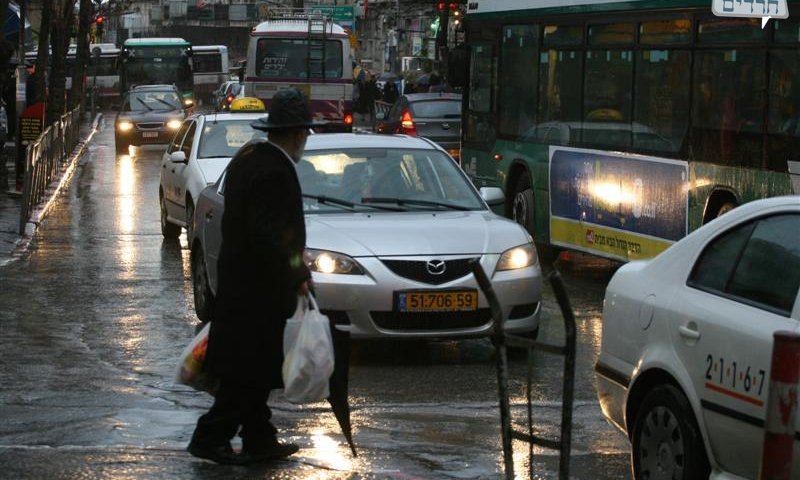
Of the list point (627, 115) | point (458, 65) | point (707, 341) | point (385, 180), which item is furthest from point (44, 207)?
point (707, 341)

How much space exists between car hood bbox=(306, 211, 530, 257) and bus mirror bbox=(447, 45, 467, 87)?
854 cm

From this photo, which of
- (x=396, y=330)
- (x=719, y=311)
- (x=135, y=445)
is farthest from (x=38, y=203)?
(x=719, y=311)

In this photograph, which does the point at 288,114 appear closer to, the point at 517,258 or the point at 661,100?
the point at 517,258

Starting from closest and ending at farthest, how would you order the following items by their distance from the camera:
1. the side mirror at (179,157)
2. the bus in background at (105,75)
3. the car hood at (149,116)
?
the side mirror at (179,157), the car hood at (149,116), the bus in background at (105,75)

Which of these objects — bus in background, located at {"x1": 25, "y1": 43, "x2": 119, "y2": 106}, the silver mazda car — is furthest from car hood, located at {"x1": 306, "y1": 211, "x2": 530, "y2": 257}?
bus in background, located at {"x1": 25, "y1": 43, "x2": 119, "y2": 106}

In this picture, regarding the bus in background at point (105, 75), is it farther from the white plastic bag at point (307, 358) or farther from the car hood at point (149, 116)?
the white plastic bag at point (307, 358)

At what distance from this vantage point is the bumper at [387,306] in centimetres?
1000

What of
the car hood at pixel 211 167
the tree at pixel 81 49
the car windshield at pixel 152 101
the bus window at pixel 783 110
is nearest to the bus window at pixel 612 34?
the bus window at pixel 783 110

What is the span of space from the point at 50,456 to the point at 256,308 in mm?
1271

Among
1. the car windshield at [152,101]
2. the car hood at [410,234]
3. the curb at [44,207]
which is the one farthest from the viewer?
the car windshield at [152,101]

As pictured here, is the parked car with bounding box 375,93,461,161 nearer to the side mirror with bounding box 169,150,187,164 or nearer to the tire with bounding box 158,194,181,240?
the tire with bounding box 158,194,181,240

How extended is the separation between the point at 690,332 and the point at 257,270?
73.5 inches

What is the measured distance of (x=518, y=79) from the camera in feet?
57.7

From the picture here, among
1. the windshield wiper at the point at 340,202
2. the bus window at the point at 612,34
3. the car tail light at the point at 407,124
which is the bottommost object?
the car tail light at the point at 407,124
